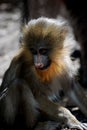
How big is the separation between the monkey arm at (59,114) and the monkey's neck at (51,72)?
0.71ft

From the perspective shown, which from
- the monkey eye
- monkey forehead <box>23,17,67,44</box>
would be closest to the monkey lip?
the monkey eye

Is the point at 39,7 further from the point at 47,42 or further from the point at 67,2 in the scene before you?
the point at 47,42

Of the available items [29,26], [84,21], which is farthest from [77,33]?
[29,26]

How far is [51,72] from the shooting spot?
568 centimetres

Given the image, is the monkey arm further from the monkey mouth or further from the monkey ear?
the monkey ear

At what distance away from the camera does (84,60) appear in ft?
28.6

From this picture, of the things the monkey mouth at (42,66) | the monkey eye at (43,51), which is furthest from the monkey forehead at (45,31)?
the monkey mouth at (42,66)

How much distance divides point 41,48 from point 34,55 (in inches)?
3.7

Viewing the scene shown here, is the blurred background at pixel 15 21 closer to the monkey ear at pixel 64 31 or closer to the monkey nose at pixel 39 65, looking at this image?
the monkey ear at pixel 64 31

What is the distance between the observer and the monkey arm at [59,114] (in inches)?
219

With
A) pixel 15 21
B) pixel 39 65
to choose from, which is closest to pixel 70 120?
pixel 39 65

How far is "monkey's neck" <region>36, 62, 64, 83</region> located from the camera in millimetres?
5633

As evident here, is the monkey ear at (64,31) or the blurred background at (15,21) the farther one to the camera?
the blurred background at (15,21)

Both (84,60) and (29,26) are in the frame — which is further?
(84,60)
